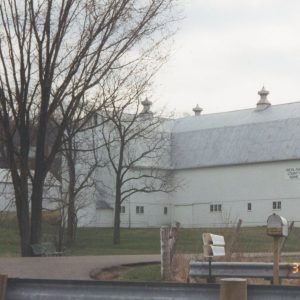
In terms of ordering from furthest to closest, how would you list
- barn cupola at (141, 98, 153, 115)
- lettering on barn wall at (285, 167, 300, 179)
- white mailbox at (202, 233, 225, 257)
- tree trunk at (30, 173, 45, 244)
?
lettering on barn wall at (285, 167, 300, 179) < barn cupola at (141, 98, 153, 115) < tree trunk at (30, 173, 45, 244) < white mailbox at (202, 233, 225, 257)

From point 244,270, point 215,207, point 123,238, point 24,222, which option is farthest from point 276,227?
point 215,207

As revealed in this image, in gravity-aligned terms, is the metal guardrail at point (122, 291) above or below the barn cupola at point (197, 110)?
below

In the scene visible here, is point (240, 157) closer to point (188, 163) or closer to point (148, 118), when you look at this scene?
point (188, 163)

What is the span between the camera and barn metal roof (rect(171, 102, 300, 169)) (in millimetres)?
66188

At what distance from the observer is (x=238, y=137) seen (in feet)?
228

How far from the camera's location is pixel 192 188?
2751 inches

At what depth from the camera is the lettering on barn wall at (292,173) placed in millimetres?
63500

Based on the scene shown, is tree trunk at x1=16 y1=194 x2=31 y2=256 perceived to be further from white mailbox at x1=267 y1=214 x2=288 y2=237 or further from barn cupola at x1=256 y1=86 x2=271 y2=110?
barn cupola at x1=256 y1=86 x2=271 y2=110

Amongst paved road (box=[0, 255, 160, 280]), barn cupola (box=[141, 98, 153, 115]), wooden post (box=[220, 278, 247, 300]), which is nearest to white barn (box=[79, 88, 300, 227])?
barn cupola (box=[141, 98, 153, 115])

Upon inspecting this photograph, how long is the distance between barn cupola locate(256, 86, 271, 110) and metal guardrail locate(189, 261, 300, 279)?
196ft

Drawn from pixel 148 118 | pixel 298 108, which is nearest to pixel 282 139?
pixel 298 108

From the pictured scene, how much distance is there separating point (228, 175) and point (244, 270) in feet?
183

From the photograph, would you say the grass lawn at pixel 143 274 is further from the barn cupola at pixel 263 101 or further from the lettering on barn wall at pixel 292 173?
the barn cupola at pixel 263 101

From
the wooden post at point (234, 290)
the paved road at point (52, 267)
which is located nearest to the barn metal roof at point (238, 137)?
the paved road at point (52, 267)
